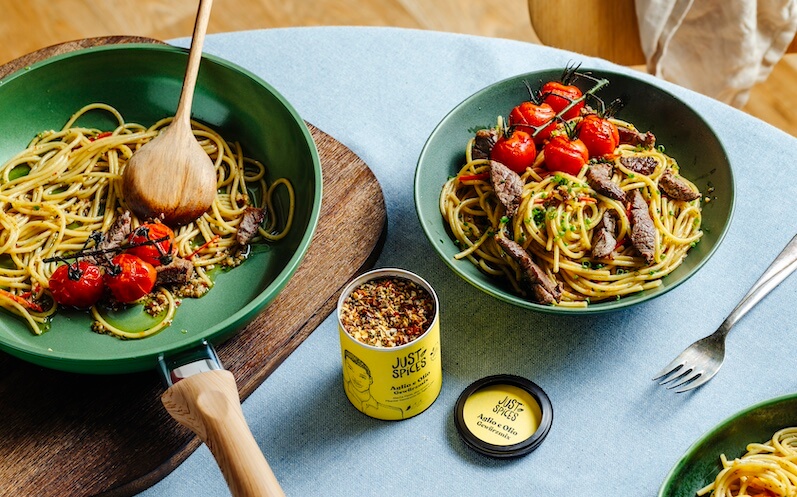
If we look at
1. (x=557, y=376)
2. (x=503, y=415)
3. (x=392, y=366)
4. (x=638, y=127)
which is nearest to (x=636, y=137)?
(x=638, y=127)

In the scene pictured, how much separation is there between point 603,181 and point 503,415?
60 centimetres

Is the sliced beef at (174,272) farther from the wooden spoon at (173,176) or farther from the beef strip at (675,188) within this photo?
the beef strip at (675,188)

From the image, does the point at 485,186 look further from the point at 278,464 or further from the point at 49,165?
the point at 49,165

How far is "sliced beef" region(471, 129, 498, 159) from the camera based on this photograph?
2.00 meters

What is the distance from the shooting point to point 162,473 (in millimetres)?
1620

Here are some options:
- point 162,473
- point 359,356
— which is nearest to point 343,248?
point 359,356

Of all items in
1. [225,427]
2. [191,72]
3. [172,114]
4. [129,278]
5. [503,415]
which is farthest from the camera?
[172,114]

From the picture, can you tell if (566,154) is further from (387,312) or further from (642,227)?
(387,312)

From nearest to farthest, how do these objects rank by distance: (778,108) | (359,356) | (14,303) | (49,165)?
1. (359,356)
2. (14,303)
3. (49,165)
4. (778,108)

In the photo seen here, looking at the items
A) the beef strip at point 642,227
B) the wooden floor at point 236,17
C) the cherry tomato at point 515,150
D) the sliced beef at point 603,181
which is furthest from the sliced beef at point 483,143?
the wooden floor at point 236,17

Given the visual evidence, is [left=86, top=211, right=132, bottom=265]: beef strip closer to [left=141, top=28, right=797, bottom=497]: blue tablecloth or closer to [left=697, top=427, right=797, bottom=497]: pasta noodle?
[left=141, top=28, right=797, bottom=497]: blue tablecloth

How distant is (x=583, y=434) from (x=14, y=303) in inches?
48.1

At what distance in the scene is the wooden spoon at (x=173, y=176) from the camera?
6.34ft

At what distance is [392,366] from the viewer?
60.2 inches
